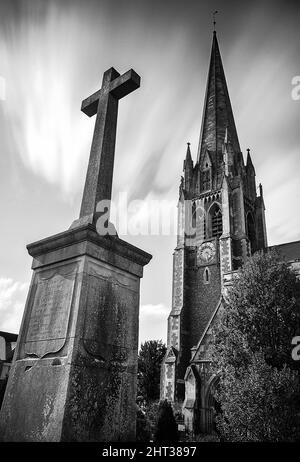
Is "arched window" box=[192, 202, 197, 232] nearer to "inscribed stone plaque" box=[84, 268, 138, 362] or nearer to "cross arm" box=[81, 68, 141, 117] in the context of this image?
"cross arm" box=[81, 68, 141, 117]

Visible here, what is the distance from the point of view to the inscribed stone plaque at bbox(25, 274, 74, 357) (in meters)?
3.55

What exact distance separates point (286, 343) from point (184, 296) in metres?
18.7

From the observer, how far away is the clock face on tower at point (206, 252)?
3541cm

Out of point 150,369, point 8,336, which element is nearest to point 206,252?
point 150,369

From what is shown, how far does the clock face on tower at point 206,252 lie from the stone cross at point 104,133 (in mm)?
30702

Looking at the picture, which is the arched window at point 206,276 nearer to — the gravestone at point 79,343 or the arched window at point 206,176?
the arched window at point 206,176

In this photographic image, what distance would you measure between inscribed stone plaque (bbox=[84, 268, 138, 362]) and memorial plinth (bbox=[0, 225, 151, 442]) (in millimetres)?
12

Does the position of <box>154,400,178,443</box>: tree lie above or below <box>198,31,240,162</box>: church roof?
below

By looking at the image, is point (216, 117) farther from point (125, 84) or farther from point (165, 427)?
point (125, 84)

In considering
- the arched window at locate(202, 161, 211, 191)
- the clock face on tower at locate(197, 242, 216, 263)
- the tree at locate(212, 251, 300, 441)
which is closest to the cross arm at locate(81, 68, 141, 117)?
the tree at locate(212, 251, 300, 441)

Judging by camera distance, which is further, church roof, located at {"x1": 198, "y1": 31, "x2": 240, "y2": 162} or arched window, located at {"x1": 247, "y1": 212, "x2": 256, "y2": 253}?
church roof, located at {"x1": 198, "y1": 31, "x2": 240, "y2": 162}

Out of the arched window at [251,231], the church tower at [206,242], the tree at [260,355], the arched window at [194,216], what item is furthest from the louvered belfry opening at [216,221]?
the tree at [260,355]

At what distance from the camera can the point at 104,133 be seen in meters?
5.33
